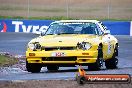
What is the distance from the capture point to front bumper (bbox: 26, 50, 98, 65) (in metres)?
16.5

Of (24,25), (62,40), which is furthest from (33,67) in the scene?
(24,25)

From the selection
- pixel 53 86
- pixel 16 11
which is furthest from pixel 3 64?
pixel 16 11

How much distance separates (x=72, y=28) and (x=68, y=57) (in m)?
1.77

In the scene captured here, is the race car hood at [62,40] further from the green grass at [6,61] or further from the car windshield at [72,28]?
the green grass at [6,61]

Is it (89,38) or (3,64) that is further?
(3,64)

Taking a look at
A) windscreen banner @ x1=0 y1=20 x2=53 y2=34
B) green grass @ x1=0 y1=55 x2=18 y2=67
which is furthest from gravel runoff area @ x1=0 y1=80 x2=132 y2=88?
windscreen banner @ x1=0 y1=20 x2=53 y2=34

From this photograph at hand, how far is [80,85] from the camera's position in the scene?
12680mm

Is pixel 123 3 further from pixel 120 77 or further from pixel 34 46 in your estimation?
pixel 120 77

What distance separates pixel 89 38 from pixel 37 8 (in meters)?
41.2

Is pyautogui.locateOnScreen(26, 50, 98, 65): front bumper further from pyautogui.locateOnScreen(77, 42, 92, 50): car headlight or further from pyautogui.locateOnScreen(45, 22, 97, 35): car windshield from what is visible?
pyautogui.locateOnScreen(45, 22, 97, 35): car windshield

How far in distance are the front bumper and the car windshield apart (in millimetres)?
1470

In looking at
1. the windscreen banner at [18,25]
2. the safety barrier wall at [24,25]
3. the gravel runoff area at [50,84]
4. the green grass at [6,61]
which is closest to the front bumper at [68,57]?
the gravel runoff area at [50,84]

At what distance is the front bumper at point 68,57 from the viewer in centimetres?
1655

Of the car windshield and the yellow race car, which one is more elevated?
the car windshield
